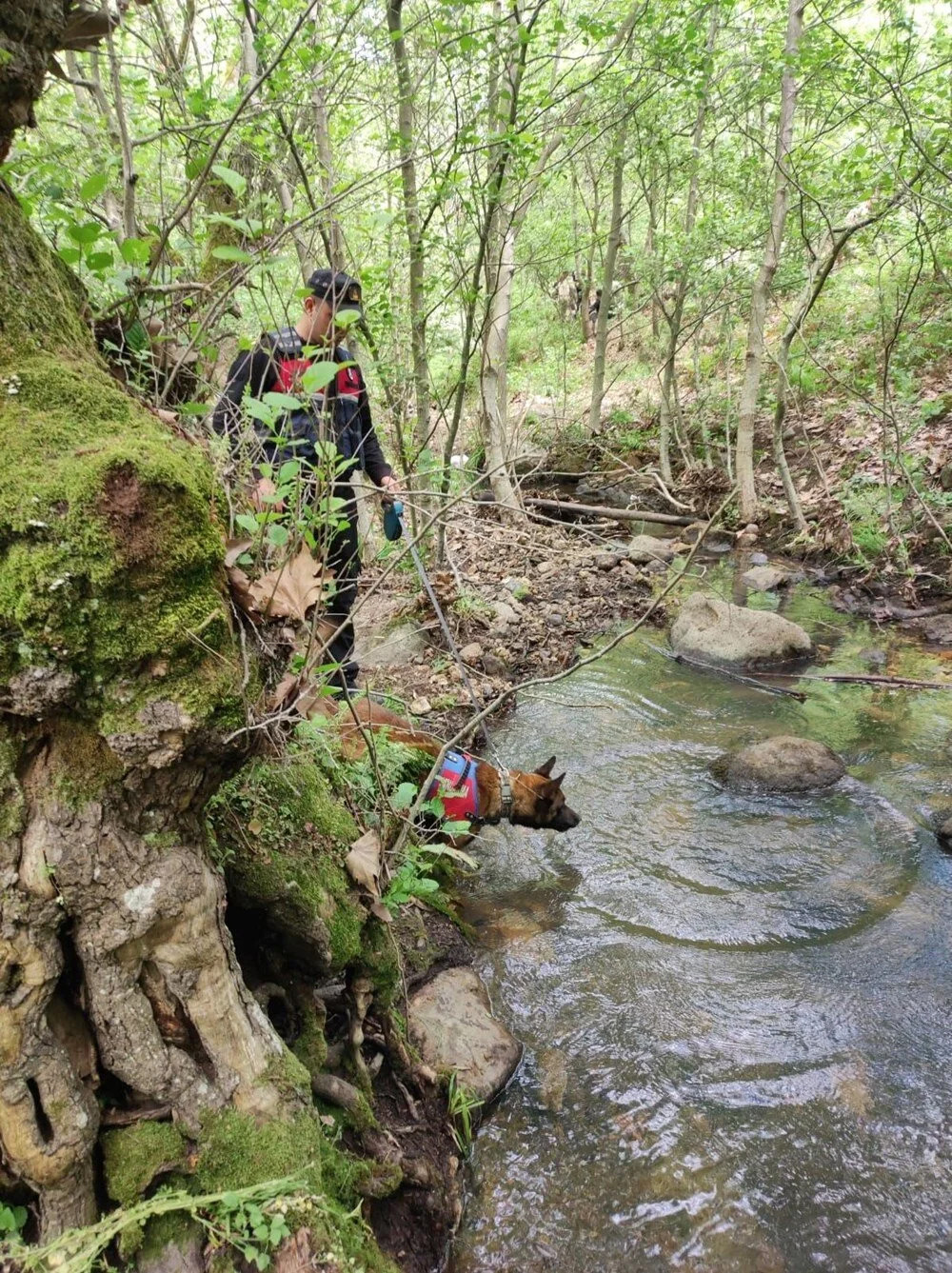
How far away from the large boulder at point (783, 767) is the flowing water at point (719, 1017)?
0.40 feet

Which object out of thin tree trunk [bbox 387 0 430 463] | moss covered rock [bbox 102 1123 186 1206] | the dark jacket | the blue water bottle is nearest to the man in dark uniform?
the dark jacket

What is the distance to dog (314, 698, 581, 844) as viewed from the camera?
3641mm

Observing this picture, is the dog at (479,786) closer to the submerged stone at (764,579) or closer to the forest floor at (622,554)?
the forest floor at (622,554)

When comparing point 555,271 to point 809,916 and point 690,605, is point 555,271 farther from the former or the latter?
point 809,916

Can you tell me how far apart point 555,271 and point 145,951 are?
1959 centimetres

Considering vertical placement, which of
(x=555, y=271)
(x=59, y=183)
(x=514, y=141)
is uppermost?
(x=555, y=271)

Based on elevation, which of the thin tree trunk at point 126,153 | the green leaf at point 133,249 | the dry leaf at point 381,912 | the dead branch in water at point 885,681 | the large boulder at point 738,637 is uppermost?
the thin tree trunk at point 126,153

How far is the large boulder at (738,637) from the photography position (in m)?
7.40

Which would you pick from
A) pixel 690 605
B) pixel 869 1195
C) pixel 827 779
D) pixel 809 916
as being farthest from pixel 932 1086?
pixel 690 605

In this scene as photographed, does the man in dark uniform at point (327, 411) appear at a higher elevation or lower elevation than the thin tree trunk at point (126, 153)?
lower

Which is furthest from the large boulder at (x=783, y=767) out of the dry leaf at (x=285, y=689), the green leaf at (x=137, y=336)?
the green leaf at (x=137, y=336)

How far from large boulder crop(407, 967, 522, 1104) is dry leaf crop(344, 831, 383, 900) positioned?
0.81 m

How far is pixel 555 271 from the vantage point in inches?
717

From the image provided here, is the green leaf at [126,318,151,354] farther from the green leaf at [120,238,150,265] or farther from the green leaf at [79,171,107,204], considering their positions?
the green leaf at [79,171,107,204]
